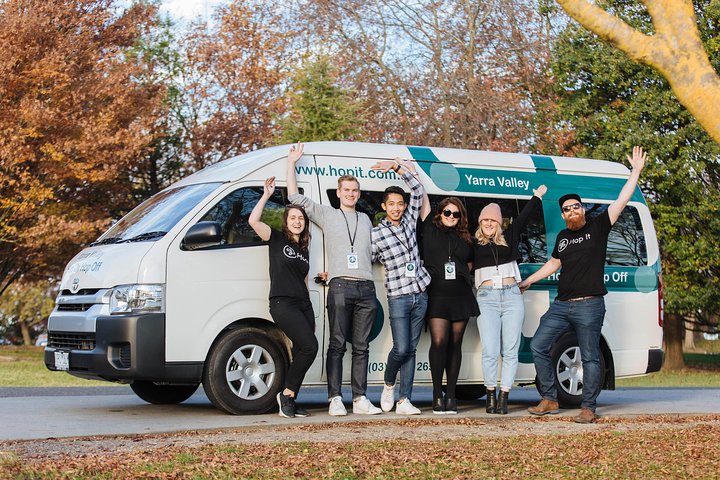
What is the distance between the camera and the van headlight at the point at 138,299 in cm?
910

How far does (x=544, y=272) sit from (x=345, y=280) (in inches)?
76.6

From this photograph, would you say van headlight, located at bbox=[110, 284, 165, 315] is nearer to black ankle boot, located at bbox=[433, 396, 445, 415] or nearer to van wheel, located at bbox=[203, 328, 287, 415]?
van wheel, located at bbox=[203, 328, 287, 415]

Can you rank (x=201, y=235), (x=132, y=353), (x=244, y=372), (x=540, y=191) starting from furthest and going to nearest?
(x=540, y=191) < (x=244, y=372) < (x=201, y=235) < (x=132, y=353)

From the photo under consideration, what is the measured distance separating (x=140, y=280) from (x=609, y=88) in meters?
18.0

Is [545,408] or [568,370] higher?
[568,370]

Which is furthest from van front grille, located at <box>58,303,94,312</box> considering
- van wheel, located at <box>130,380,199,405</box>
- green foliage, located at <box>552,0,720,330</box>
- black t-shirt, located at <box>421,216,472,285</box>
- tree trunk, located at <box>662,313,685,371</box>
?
tree trunk, located at <box>662,313,685,371</box>

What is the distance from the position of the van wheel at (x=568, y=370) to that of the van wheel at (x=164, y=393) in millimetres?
3586

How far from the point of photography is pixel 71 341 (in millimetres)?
9602

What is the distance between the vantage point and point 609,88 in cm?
2498

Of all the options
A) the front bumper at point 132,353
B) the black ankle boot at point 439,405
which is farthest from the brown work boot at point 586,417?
the front bumper at point 132,353

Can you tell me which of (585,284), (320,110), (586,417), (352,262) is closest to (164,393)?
(352,262)

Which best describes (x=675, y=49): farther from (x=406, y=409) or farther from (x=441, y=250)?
(x=406, y=409)

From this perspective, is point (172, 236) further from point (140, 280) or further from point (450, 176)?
point (450, 176)

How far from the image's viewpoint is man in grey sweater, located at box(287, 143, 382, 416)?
955cm
